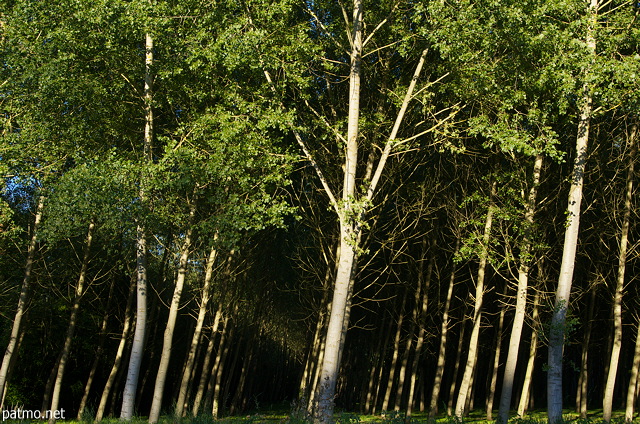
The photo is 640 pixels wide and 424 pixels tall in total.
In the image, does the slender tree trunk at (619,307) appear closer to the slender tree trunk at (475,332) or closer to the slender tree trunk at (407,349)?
the slender tree trunk at (475,332)

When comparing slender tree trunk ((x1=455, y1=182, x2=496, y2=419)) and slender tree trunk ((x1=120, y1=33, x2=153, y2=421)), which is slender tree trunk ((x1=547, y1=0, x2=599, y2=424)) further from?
slender tree trunk ((x1=120, y1=33, x2=153, y2=421))

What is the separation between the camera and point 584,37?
13.6 m

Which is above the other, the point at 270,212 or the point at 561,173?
the point at 561,173

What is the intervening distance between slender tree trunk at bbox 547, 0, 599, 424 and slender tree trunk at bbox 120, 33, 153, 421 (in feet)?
33.2

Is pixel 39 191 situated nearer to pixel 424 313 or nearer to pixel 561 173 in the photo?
pixel 424 313

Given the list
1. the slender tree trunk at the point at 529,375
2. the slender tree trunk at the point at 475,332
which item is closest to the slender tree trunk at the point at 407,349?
the slender tree trunk at the point at 529,375

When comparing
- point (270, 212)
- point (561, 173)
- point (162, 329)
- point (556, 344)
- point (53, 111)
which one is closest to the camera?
point (556, 344)

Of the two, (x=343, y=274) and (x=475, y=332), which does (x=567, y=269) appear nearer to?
(x=475, y=332)

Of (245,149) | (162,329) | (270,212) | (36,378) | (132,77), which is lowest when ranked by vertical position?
(36,378)

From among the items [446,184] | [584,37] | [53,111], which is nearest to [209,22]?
[53,111]

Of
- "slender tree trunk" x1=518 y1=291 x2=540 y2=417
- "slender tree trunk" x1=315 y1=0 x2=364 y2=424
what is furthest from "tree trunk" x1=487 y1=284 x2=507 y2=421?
"slender tree trunk" x1=315 y1=0 x2=364 y2=424

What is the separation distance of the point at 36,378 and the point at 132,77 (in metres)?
22.6

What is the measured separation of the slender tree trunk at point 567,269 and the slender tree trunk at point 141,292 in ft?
33.2

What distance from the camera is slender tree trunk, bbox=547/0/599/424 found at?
506 inches
